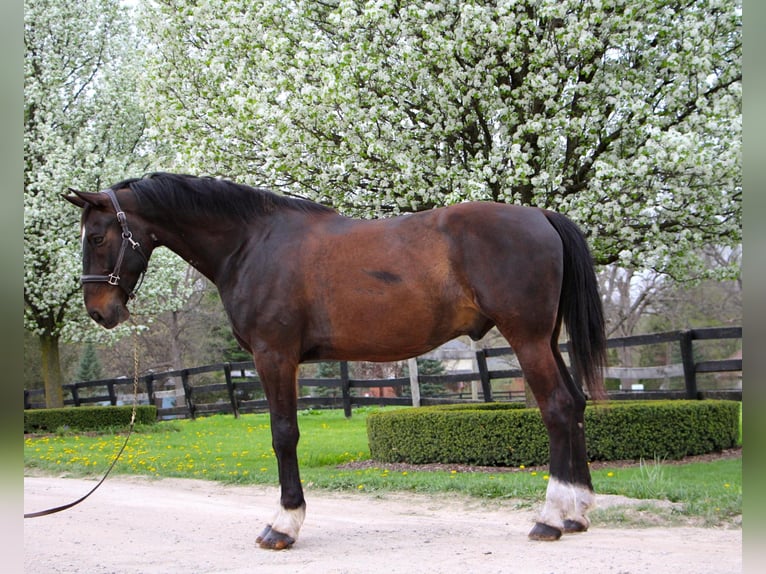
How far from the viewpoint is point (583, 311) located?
15.5 feet

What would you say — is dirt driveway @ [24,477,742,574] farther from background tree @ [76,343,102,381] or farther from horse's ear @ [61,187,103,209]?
background tree @ [76,343,102,381]

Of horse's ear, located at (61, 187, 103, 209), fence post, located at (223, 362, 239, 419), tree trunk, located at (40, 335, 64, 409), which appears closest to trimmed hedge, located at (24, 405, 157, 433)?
tree trunk, located at (40, 335, 64, 409)

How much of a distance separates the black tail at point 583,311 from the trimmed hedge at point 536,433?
3.39 m

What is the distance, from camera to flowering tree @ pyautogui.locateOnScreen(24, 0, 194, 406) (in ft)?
48.7

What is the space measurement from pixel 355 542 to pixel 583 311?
2.24m

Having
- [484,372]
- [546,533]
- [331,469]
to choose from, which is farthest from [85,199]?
[484,372]

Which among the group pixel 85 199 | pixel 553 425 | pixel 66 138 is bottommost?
pixel 553 425

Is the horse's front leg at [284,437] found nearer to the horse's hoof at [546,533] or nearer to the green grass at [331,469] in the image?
the horse's hoof at [546,533]

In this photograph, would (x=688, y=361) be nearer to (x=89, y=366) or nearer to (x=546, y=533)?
(x=546, y=533)

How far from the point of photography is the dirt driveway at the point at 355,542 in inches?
155

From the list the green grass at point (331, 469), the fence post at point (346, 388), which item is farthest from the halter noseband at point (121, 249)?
the fence post at point (346, 388)

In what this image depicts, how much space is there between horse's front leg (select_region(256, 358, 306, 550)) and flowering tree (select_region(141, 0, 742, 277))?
3.74m

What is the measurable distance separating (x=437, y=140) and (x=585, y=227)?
2.09 metres

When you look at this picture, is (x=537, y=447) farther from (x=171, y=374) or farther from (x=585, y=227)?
(x=171, y=374)
